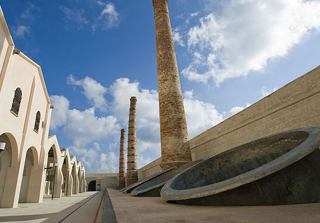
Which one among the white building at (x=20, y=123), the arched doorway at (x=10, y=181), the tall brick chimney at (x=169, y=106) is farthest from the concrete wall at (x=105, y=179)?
the arched doorway at (x=10, y=181)

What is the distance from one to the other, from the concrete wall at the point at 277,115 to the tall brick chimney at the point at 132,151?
14.9 metres

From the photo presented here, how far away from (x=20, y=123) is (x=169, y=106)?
Result: 6.19 meters

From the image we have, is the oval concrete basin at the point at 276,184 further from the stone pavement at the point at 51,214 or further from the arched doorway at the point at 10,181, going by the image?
the arched doorway at the point at 10,181

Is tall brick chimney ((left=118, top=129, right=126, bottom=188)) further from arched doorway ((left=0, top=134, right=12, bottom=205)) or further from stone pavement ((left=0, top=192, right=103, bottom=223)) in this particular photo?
stone pavement ((left=0, top=192, right=103, bottom=223))

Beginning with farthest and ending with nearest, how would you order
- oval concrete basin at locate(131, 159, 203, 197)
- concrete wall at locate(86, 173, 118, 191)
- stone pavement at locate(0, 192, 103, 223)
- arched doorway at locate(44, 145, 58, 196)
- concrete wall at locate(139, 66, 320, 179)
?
concrete wall at locate(86, 173, 118, 191) → arched doorway at locate(44, 145, 58, 196) → oval concrete basin at locate(131, 159, 203, 197) → concrete wall at locate(139, 66, 320, 179) → stone pavement at locate(0, 192, 103, 223)

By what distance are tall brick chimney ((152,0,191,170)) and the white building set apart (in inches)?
225

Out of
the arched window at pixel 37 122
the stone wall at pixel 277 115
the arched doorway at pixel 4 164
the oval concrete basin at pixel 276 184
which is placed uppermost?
the arched window at pixel 37 122

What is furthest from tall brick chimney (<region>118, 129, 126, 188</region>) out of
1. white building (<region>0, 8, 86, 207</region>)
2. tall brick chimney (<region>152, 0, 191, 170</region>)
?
tall brick chimney (<region>152, 0, 191, 170</region>)

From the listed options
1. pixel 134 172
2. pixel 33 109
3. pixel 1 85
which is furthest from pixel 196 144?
pixel 134 172

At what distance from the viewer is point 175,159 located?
9.43 meters

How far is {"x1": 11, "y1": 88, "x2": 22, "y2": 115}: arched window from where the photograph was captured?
24.3 feet

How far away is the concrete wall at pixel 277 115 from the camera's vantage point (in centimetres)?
501

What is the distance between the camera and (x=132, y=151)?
906 inches

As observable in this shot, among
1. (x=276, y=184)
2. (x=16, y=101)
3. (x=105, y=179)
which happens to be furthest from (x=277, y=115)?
(x=105, y=179)
